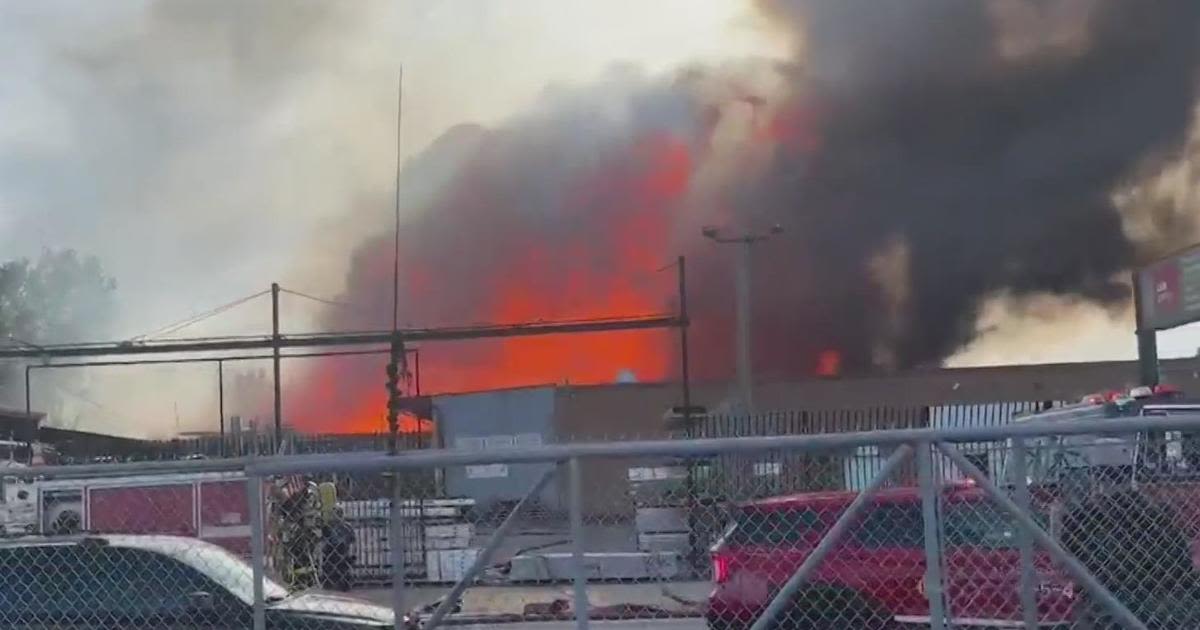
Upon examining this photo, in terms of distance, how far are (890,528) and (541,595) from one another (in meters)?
1.96

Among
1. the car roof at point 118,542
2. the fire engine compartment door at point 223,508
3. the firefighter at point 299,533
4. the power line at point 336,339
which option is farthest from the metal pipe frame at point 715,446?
the power line at point 336,339

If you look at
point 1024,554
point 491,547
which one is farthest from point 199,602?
point 1024,554

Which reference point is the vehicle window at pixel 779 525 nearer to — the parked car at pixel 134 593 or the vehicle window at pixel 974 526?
the vehicle window at pixel 974 526

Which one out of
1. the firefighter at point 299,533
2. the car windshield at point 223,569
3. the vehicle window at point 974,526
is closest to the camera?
the vehicle window at point 974,526

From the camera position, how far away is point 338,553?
729 centimetres

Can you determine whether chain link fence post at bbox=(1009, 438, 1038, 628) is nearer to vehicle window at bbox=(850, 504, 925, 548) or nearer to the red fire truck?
vehicle window at bbox=(850, 504, 925, 548)

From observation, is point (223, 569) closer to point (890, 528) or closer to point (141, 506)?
point (890, 528)

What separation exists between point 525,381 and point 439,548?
3443 centimetres

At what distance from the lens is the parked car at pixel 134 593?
6.70m

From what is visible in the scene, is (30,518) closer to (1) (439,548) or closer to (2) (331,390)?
(1) (439,548)

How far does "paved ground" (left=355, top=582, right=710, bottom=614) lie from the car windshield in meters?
0.49

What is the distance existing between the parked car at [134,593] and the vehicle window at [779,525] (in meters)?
1.98

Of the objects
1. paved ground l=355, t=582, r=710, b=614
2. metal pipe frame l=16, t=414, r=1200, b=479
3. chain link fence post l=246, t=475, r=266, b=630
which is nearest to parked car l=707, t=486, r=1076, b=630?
paved ground l=355, t=582, r=710, b=614

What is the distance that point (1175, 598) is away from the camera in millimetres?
5148
